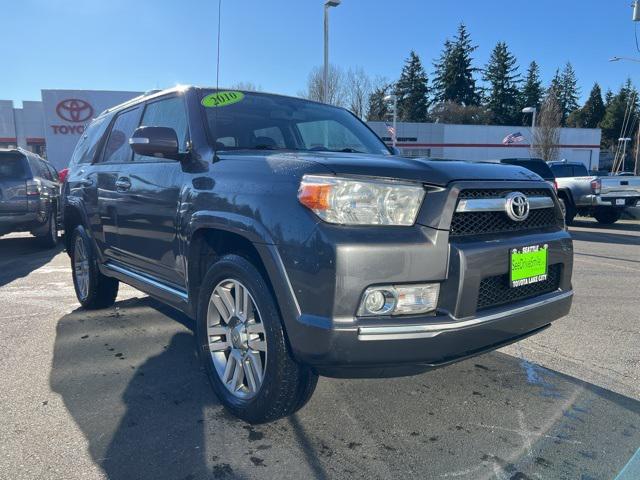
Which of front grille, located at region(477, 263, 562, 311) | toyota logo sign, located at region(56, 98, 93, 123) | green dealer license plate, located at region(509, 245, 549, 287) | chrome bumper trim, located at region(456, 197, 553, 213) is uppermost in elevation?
toyota logo sign, located at region(56, 98, 93, 123)

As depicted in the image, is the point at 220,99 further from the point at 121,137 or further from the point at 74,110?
the point at 74,110

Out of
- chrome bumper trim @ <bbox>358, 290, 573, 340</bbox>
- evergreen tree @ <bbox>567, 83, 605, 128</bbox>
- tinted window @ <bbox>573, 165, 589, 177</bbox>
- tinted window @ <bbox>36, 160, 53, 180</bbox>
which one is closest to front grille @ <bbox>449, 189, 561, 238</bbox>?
chrome bumper trim @ <bbox>358, 290, 573, 340</bbox>

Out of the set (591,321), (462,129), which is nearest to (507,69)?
(462,129)

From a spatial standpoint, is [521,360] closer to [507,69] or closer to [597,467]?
[597,467]

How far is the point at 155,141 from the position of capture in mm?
3023

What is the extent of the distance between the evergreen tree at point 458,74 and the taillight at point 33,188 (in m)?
71.3

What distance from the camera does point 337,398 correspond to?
3.11m

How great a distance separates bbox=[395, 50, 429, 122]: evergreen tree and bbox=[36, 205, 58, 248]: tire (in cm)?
6639

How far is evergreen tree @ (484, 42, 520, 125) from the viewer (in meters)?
73.9

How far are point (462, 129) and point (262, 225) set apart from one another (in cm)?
4991

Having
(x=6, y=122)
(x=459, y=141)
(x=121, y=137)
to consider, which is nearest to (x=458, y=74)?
(x=459, y=141)

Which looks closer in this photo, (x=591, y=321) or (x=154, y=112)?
(x=154, y=112)

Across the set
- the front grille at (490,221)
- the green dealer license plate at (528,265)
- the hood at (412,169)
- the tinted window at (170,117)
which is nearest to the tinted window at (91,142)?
the tinted window at (170,117)

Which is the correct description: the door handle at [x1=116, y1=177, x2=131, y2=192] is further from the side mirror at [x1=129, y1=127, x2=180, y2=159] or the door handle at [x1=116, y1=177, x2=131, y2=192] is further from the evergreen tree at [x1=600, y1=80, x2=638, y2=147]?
the evergreen tree at [x1=600, y1=80, x2=638, y2=147]
